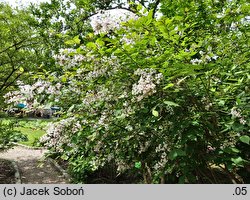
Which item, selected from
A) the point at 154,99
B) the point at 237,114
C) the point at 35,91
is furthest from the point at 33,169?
the point at 237,114

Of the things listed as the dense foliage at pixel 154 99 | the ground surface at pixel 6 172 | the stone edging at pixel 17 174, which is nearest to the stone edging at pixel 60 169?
the stone edging at pixel 17 174

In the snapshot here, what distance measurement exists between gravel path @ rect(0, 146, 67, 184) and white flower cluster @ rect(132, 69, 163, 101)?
4896mm

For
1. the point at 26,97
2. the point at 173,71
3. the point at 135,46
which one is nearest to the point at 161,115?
the point at 173,71

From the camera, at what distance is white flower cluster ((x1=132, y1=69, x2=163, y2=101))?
2533mm

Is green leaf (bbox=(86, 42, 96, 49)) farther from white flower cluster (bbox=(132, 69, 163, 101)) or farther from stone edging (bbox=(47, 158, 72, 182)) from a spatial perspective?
stone edging (bbox=(47, 158, 72, 182))

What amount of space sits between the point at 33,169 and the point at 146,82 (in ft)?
28.1

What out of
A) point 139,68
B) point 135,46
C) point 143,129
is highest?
point 135,46

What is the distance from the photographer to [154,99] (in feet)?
9.29

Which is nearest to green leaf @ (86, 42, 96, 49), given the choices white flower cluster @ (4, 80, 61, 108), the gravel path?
white flower cluster @ (4, 80, 61, 108)

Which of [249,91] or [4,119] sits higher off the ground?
[4,119]
